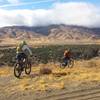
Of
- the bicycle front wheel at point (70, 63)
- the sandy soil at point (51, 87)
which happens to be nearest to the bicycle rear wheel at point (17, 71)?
the sandy soil at point (51, 87)

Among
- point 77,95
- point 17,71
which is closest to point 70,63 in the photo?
point 17,71

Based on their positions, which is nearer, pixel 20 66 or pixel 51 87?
pixel 51 87

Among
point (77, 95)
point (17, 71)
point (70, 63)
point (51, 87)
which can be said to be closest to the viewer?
point (77, 95)

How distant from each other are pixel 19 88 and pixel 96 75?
192 inches

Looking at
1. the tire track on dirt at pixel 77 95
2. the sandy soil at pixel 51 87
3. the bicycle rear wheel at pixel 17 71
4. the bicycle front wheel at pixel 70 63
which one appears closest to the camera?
the tire track on dirt at pixel 77 95

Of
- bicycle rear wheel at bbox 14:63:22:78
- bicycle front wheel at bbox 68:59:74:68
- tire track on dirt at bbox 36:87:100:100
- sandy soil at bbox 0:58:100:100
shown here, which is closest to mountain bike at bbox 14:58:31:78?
bicycle rear wheel at bbox 14:63:22:78

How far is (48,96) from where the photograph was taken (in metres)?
13.4

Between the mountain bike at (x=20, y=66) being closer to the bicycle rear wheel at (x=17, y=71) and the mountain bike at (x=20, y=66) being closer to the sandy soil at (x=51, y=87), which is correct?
the bicycle rear wheel at (x=17, y=71)

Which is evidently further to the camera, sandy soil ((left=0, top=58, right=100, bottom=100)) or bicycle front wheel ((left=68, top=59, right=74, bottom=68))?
bicycle front wheel ((left=68, top=59, right=74, bottom=68))

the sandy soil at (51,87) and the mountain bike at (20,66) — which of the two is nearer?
the sandy soil at (51,87)

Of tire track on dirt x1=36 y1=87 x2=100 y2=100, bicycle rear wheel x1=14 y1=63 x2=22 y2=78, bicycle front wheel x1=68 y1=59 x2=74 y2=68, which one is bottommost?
bicycle front wheel x1=68 y1=59 x2=74 y2=68

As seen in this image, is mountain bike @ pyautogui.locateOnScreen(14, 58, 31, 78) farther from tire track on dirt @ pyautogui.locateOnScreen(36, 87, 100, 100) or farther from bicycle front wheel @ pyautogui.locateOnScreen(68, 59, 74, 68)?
bicycle front wheel @ pyautogui.locateOnScreen(68, 59, 74, 68)

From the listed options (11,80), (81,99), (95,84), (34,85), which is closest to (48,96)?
(81,99)

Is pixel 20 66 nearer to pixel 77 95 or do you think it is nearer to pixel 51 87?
pixel 51 87
